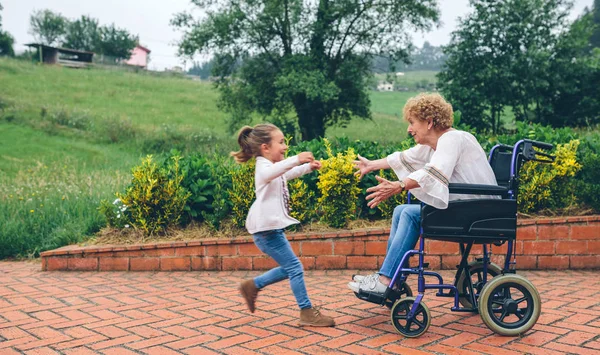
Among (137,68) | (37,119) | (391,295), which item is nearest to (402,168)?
(391,295)

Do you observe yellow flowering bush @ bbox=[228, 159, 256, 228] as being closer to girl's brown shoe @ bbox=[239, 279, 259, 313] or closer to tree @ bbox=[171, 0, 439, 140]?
girl's brown shoe @ bbox=[239, 279, 259, 313]

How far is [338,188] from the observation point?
5559 mm

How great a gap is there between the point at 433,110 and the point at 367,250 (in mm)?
2199

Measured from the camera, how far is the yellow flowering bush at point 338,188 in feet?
18.2

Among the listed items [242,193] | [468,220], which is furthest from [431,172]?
[242,193]

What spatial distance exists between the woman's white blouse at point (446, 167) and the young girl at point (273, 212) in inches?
27.7

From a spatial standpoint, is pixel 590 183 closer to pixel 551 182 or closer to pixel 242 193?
pixel 551 182

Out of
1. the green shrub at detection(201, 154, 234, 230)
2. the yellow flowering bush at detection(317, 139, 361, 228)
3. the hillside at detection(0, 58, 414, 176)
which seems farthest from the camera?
→ the hillside at detection(0, 58, 414, 176)

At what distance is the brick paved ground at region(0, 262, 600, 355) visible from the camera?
3.32 metres

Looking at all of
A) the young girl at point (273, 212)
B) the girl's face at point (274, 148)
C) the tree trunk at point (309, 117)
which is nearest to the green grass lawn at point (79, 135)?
the tree trunk at point (309, 117)

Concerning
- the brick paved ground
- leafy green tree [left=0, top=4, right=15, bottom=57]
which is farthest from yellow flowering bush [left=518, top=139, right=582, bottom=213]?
leafy green tree [left=0, top=4, right=15, bottom=57]

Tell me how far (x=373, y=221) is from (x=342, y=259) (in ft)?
1.97

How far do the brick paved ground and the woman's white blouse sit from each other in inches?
34.4

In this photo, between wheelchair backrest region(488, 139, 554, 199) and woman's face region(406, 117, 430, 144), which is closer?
wheelchair backrest region(488, 139, 554, 199)
